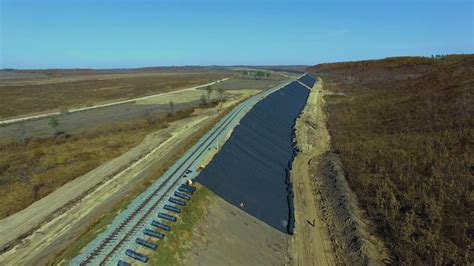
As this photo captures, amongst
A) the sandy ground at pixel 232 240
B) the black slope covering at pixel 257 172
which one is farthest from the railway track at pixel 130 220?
the sandy ground at pixel 232 240

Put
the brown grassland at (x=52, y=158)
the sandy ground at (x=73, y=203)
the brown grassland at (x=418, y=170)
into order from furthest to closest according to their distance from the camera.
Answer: the brown grassland at (x=52, y=158), the brown grassland at (x=418, y=170), the sandy ground at (x=73, y=203)

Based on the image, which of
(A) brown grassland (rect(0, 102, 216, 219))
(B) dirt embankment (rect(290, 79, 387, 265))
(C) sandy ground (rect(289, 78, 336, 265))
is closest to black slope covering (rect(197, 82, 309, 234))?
(C) sandy ground (rect(289, 78, 336, 265))

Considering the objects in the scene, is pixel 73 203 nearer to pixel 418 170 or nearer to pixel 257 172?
pixel 257 172

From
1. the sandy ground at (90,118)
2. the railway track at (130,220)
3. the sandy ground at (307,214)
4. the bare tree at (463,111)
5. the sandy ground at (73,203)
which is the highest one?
the bare tree at (463,111)

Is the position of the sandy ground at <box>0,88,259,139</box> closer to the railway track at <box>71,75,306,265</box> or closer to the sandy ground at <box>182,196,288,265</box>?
the railway track at <box>71,75,306,265</box>

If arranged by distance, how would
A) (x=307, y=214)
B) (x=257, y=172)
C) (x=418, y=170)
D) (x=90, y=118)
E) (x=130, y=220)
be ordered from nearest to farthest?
1. (x=130, y=220)
2. (x=307, y=214)
3. (x=418, y=170)
4. (x=257, y=172)
5. (x=90, y=118)

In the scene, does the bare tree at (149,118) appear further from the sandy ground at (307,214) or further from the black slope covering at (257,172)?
the sandy ground at (307,214)

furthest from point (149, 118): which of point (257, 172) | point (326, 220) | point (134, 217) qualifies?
point (134, 217)
